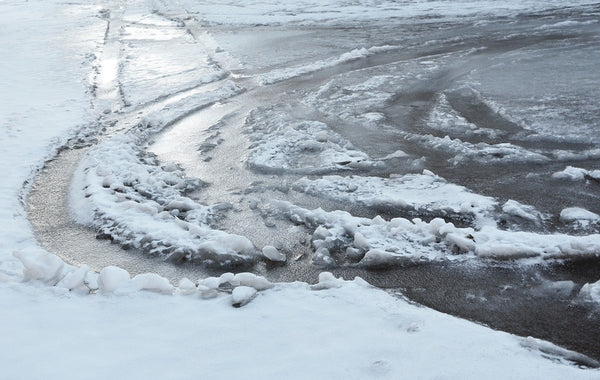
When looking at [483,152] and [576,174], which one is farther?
[483,152]

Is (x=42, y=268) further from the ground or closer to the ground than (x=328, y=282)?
further from the ground

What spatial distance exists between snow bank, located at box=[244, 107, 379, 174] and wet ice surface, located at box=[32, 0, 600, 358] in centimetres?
3

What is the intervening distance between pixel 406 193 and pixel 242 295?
217cm

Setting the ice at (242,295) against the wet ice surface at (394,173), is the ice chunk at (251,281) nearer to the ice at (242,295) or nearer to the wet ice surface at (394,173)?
the ice at (242,295)

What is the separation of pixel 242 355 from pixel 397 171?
315 centimetres

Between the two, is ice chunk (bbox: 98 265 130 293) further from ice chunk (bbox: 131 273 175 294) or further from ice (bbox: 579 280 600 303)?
ice (bbox: 579 280 600 303)

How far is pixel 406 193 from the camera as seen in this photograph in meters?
4.82

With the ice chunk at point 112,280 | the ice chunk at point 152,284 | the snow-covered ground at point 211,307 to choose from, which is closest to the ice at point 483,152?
the snow-covered ground at point 211,307

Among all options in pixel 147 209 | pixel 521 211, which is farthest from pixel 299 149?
pixel 521 211

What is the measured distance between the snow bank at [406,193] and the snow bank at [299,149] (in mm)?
408

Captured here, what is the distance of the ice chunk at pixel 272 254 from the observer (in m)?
3.90

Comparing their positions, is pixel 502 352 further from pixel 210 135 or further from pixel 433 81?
pixel 433 81

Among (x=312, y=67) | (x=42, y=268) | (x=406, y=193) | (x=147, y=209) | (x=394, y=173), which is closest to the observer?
(x=42, y=268)

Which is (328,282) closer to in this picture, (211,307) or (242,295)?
(242,295)
